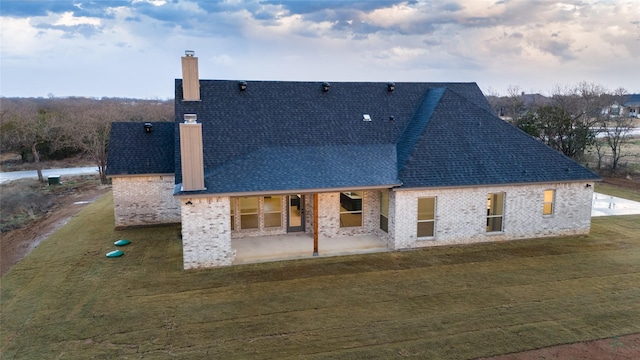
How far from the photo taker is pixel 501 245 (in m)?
13.5

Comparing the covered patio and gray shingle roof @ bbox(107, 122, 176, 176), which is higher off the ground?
gray shingle roof @ bbox(107, 122, 176, 176)

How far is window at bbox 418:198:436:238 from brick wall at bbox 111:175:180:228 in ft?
31.2

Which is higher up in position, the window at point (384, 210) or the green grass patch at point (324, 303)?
the window at point (384, 210)

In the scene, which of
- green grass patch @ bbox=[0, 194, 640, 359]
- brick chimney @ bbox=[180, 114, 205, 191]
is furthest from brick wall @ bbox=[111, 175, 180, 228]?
brick chimney @ bbox=[180, 114, 205, 191]

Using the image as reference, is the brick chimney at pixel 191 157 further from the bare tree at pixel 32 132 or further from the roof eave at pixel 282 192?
the bare tree at pixel 32 132

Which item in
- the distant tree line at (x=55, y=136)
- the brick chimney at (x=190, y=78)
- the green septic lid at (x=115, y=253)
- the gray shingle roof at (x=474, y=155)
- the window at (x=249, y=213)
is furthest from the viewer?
the distant tree line at (x=55, y=136)

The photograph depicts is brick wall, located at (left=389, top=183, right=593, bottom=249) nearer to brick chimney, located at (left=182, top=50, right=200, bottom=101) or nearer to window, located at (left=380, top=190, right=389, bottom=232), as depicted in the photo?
window, located at (left=380, top=190, right=389, bottom=232)

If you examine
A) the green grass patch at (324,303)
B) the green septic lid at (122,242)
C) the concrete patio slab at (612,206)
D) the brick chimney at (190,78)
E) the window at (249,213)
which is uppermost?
the brick chimney at (190,78)

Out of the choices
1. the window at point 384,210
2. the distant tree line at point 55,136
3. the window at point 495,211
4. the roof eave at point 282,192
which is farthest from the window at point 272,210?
the distant tree line at point 55,136

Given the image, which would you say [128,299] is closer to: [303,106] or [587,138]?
[303,106]

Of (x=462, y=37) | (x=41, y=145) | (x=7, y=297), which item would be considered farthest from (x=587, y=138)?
(x=41, y=145)

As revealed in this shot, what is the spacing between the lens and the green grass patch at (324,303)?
7.67 metres

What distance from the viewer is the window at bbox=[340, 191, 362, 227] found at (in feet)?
46.4

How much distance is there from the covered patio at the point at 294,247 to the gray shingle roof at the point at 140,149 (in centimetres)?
501
